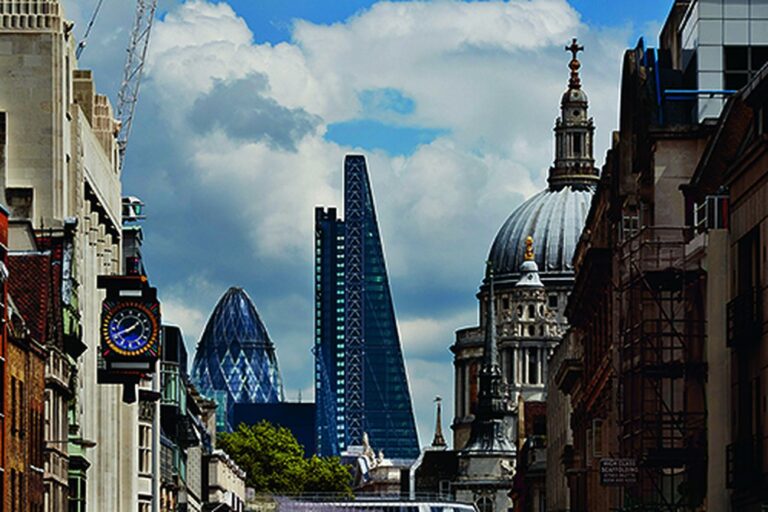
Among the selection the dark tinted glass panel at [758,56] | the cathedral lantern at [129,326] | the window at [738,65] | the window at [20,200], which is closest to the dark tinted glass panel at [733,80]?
the window at [738,65]

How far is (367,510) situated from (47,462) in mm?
25981

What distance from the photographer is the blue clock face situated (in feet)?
292

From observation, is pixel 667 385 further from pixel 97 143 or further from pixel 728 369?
pixel 97 143

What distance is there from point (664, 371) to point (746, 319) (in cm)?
2077

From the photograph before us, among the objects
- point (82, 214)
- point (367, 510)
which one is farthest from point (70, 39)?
point (367, 510)

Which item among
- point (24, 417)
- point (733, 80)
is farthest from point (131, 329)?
point (733, 80)

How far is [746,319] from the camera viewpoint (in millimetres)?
71438

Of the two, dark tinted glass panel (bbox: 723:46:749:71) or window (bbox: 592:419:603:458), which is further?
window (bbox: 592:419:603:458)

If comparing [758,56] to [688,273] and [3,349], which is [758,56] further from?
[3,349]

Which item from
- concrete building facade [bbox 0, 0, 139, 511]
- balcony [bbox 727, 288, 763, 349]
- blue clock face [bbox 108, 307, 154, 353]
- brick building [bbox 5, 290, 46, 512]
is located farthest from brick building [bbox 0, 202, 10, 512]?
concrete building facade [bbox 0, 0, 139, 511]

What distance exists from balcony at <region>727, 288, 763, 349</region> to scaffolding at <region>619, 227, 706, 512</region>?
15.2 m

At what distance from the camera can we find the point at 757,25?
10031 centimetres

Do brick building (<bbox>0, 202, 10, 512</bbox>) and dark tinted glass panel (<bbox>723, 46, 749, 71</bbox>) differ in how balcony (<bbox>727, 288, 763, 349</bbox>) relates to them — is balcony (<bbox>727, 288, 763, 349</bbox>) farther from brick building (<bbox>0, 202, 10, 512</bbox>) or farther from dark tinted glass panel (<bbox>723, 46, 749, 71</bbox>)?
dark tinted glass panel (<bbox>723, 46, 749, 71</bbox>)

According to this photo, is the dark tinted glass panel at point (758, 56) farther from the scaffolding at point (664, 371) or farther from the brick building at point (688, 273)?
the scaffolding at point (664, 371)
